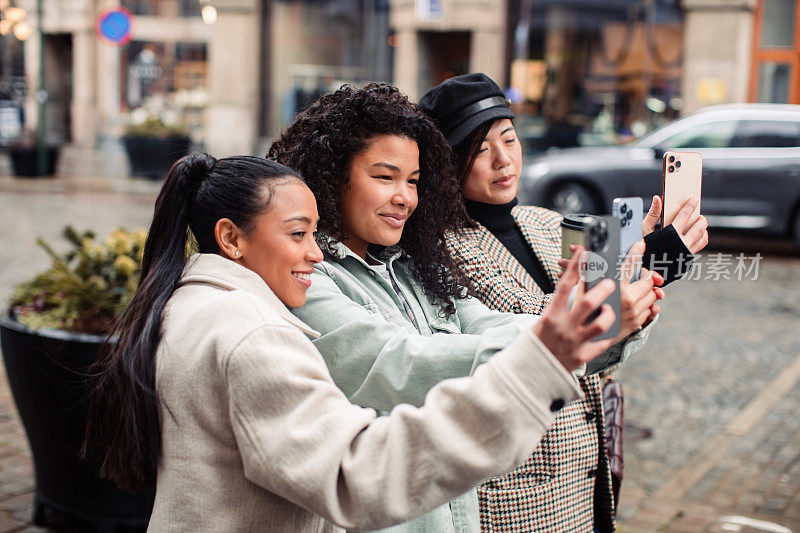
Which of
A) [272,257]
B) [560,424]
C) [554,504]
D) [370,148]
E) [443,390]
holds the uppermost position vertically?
[370,148]

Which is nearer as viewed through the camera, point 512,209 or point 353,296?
point 353,296

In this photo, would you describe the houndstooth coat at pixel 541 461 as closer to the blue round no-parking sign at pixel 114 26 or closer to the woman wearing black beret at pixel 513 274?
the woman wearing black beret at pixel 513 274

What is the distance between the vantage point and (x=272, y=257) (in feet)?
6.09

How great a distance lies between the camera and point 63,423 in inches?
153

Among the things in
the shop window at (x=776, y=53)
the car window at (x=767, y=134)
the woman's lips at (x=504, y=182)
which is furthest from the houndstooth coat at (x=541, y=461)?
the shop window at (x=776, y=53)

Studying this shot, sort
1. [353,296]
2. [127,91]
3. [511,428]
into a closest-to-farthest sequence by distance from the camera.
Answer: [511,428], [353,296], [127,91]

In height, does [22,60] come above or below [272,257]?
above

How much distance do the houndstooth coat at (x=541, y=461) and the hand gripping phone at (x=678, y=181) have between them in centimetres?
58

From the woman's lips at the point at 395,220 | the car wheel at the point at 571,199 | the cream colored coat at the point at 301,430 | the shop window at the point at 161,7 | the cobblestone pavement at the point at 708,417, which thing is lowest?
the cobblestone pavement at the point at 708,417

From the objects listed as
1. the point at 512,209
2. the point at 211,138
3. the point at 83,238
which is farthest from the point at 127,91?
the point at 512,209

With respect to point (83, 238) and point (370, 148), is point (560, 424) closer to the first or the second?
point (370, 148)

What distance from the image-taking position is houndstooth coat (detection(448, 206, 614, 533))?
2469mm

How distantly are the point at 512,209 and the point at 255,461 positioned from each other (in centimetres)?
162

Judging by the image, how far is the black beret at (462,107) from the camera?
8.91ft
